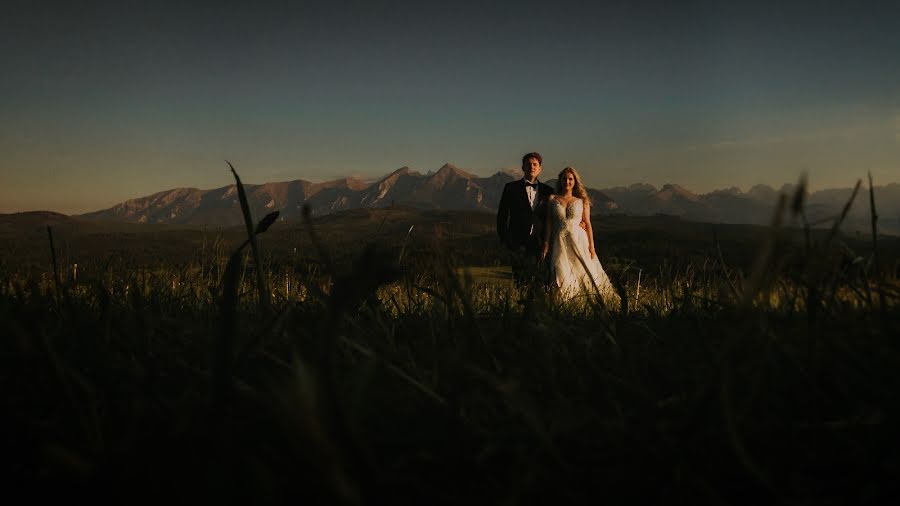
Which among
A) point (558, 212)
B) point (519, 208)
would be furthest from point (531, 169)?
point (558, 212)

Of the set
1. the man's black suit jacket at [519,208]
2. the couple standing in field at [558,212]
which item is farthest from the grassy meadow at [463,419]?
the couple standing in field at [558,212]

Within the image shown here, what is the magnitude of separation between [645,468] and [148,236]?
15458cm

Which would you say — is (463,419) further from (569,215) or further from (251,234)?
(569,215)

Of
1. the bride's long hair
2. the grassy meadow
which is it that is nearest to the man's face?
the bride's long hair

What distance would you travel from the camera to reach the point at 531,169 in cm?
1370

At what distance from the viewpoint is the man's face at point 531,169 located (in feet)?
44.9

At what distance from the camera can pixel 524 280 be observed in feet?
6.88

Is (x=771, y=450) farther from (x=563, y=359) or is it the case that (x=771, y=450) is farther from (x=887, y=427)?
(x=563, y=359)

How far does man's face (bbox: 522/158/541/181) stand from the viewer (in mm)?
13688

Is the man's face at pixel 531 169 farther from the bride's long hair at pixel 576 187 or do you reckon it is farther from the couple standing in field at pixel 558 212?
the bride's long hair at pixel 576 187

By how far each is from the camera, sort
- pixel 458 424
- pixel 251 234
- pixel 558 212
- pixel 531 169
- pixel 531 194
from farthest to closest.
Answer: pixel 531 194, pixel 531 169, pixel 558 212, pixel 251 234, pixel 458 424

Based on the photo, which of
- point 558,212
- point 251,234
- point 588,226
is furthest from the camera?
point 588,226

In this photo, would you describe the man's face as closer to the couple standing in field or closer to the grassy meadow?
the couple standing in field

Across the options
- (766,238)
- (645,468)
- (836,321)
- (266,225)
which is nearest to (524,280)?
(836,321)
